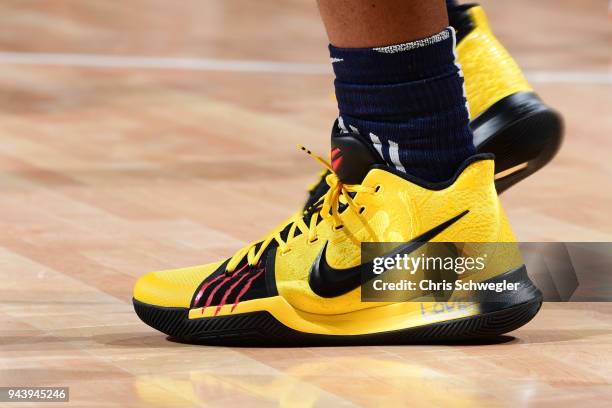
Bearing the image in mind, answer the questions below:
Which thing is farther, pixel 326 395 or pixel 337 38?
pixel 337 38

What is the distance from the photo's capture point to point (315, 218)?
114 centimetres

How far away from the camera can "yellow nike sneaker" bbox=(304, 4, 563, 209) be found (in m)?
1.34

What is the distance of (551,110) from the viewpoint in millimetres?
1342

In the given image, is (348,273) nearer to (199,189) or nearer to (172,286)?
(172,286)

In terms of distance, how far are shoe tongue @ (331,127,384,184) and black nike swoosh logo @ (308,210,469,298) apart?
0.23ft

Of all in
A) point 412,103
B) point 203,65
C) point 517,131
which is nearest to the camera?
point 412,103

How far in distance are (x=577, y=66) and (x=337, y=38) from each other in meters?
1.73

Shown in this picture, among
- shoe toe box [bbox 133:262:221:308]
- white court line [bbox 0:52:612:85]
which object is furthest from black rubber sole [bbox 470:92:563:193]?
white court line [bbox 0:52:612:85]

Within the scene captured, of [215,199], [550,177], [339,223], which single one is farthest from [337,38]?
[550,177]

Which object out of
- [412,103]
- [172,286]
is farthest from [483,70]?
[172,286]

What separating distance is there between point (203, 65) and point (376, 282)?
160 cm

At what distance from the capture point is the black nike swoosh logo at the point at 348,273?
1108 mm

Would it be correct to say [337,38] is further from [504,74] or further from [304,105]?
[304,105]

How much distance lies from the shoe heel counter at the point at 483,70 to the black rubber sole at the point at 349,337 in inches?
11.7
